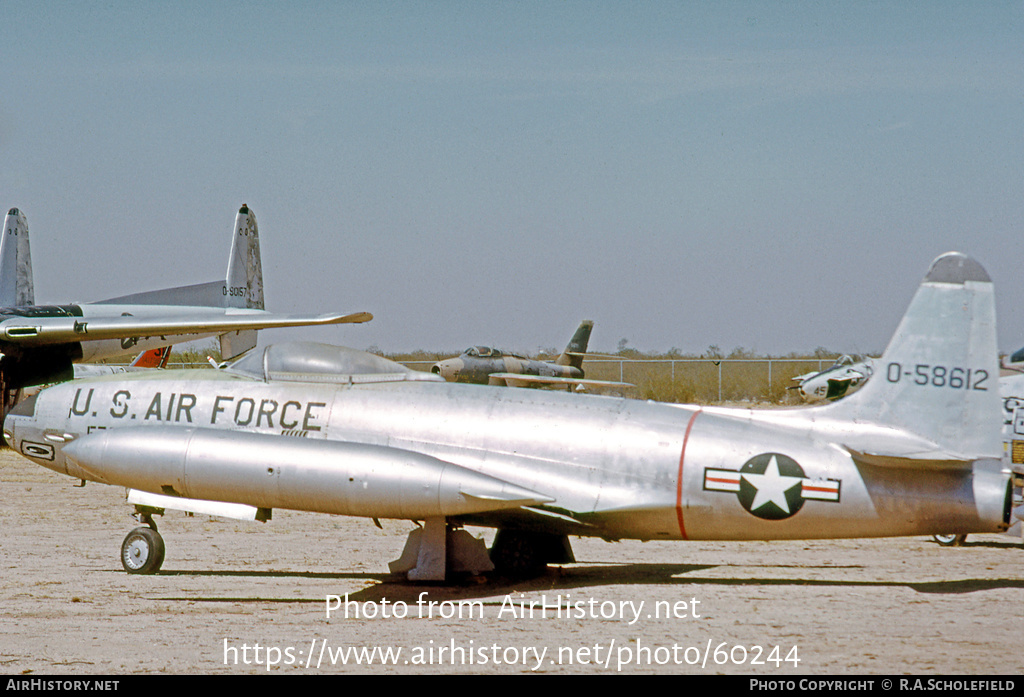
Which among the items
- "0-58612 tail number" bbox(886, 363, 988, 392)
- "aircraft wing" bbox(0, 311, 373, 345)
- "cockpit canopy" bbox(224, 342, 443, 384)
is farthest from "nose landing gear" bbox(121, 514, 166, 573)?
"aircraft wing" bbox(0, 311, 373, 345)

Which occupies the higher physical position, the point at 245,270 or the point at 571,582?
the point at 245,270

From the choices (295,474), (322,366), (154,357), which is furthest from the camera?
(154,357)

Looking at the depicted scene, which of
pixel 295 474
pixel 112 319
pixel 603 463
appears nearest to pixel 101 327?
pixel 112 319

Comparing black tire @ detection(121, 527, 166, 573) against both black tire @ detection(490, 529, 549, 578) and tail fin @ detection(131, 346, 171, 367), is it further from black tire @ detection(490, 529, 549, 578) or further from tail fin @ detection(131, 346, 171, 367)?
tail fin @ detection(131, 346, 171, 367)

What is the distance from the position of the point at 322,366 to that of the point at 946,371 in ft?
20.9

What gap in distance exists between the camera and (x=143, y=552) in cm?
1135

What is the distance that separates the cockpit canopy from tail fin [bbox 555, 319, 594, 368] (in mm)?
36091

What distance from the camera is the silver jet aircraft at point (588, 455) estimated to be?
9453 mm

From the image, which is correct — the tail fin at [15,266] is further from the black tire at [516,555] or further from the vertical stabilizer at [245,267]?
the black tire at [516,555]

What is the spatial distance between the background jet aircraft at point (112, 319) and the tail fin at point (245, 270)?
1.4 inches

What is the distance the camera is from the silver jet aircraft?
9.45 m

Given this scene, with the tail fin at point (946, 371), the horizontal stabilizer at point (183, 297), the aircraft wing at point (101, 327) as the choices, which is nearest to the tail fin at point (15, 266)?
the horizontal stabilizer at point (183, 297)

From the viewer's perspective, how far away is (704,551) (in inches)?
528

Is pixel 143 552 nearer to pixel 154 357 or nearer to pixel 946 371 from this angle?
pixel 946 371
